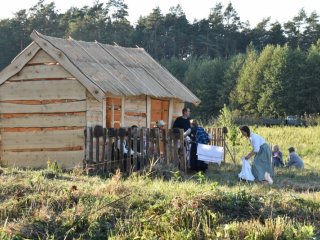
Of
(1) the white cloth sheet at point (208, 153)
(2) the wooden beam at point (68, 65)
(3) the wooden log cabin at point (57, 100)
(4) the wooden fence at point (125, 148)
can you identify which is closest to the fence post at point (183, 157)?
(4) the wooden fence at point (125, 148)

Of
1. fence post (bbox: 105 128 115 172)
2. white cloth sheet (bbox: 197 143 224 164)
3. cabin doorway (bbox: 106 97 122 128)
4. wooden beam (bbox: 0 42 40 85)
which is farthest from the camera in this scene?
cabin doorway (bbox: 106 97 122 128)

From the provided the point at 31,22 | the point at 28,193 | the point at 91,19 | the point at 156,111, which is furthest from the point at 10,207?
the point at 91,19

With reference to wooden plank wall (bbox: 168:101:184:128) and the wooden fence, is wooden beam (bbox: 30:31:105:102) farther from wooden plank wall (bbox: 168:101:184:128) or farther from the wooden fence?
wooden plank wall (bbox: 168:101:184:128)

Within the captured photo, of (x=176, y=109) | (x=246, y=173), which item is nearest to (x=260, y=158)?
(x=246, y=173)

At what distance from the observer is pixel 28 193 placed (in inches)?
405

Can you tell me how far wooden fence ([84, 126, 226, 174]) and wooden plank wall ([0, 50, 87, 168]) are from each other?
0.61 m

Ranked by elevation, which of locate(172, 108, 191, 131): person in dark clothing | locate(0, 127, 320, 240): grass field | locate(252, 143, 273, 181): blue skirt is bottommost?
locate(0, 127, 320, 240): grass field

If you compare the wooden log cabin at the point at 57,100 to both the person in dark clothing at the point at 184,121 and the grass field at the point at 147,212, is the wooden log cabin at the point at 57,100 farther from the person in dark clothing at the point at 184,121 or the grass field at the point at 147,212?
the grass field at the point at 147,212

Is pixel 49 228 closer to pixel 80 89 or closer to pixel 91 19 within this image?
pixel 80 89

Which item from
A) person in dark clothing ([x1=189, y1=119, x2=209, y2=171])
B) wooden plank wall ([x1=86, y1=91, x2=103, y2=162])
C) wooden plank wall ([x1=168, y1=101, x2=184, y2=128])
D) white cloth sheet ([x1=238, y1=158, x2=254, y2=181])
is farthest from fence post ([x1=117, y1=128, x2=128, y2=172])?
wooden plank wall ([x1=168, y1=101, x2=184, y2=128])

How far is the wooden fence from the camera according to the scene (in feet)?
47.2

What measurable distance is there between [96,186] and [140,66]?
27.9ft

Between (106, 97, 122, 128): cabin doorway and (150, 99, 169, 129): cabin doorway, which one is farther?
(150, 99, 169, 129): cabin doorway

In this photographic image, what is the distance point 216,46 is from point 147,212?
75745 millimetres
